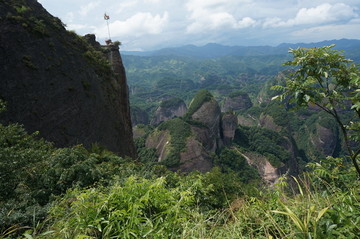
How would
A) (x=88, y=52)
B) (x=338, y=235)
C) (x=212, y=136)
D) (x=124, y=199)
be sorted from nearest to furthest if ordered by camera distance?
(x=338, y=235)
(x=124, y=199)
(x=88, y=52)
(x=212, y=136)

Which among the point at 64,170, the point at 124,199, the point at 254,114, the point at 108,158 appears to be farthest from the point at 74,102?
the point at 254,114

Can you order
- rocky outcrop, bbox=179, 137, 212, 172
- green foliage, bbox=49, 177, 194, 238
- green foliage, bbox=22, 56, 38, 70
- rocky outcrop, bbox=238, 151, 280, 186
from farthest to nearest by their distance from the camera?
rocky outcrop, bbox=238, 151, 280, 186
rocky outcrop, bbox=179, 137, 212, 172
green foliage, bbox=22, 56, 38, 70
green foliage, bbox=49, 177, 194, 238

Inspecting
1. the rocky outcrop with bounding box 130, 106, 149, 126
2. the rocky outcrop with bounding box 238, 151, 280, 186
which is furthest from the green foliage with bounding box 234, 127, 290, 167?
the rocky outcrop with bounding box 130, 106, 149, 126

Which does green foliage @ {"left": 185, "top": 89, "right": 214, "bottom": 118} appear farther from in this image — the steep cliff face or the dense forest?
the steep cliff face

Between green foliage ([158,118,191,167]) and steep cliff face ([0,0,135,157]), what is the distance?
102ft

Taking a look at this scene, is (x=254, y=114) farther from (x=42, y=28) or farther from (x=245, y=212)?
(x=245, y=212)

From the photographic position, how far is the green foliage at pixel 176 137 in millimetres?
A: 56037

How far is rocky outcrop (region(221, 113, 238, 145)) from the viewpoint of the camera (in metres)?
83.7

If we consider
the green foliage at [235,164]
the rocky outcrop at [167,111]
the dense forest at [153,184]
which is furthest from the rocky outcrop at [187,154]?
the rocky outcrop at [167,111]

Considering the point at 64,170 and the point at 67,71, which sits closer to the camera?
the point at 64,170

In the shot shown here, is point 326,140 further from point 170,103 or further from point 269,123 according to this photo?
point 170,103

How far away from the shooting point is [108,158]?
1395cm

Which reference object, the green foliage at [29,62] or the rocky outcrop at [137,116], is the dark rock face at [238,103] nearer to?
the rocky outcrop at [137,116]

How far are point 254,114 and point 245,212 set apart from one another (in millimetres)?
145405
